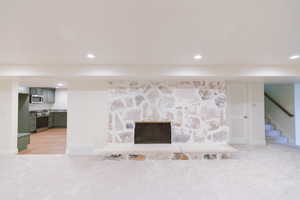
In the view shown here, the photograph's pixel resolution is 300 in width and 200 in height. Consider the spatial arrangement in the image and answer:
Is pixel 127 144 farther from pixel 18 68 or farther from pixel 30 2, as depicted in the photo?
pixel 30 2

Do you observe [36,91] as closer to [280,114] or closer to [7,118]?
[7,118]

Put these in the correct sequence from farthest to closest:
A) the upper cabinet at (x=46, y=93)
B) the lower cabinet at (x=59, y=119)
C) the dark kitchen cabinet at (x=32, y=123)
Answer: the lower cabinet at (x=59, y=119) < the upper cabinet at (x=46, y=93) < the dark kitchen cabinet at (x=32, y=123)

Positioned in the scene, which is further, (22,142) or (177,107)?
(22,142)

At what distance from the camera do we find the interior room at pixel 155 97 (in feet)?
6.20

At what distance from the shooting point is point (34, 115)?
24.8 ft

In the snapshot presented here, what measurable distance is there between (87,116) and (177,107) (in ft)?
8.11

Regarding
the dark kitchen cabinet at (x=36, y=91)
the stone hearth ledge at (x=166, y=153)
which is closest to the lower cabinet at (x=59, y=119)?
the dark kitchen cabinet at (x=36, y=91)

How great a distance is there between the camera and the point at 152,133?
4707mm

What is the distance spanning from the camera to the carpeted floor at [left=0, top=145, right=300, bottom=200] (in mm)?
2473

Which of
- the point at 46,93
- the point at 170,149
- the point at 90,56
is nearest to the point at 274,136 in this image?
the point at 170,149

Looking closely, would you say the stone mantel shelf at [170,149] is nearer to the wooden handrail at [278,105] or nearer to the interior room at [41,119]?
the interior room at [41,119]

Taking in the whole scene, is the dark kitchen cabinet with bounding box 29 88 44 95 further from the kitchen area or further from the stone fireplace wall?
the stone fireplace wall

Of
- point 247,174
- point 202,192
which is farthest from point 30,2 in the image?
point 247,174

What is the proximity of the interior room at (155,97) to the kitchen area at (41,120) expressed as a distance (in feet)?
0.44
